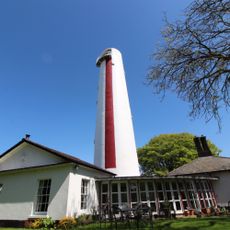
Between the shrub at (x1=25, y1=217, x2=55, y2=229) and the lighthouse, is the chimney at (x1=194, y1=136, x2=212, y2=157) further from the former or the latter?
the shrub at (x1=25, y1=217, x2=55, y2=229)

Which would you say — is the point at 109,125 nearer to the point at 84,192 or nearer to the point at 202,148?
the point at 84,192

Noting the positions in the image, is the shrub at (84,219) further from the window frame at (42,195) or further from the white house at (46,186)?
the window frame at (42,195)

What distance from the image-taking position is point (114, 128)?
687 inches

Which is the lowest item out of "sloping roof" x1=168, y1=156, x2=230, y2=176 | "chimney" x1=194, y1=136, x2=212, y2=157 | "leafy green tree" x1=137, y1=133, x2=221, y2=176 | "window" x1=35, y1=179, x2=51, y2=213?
"window" x1=35, y1=179, x2=51, y2=213

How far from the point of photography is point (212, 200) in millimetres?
14523

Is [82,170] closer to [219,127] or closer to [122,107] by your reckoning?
[219,127]

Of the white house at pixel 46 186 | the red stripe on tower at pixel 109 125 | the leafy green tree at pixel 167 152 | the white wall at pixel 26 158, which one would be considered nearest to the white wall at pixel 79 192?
the white house at pixel 46 186

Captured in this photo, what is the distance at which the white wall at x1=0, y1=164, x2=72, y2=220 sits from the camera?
32.8ft

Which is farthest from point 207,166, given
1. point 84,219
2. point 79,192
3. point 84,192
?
point 84,219

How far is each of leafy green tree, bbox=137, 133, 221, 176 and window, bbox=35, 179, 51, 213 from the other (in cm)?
2166

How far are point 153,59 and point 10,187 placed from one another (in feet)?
37.7

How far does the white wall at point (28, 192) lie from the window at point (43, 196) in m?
0.23

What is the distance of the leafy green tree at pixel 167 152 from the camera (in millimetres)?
29805

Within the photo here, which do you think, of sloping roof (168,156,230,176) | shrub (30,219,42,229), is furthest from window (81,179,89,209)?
sloping roof (168,156,230,176)
